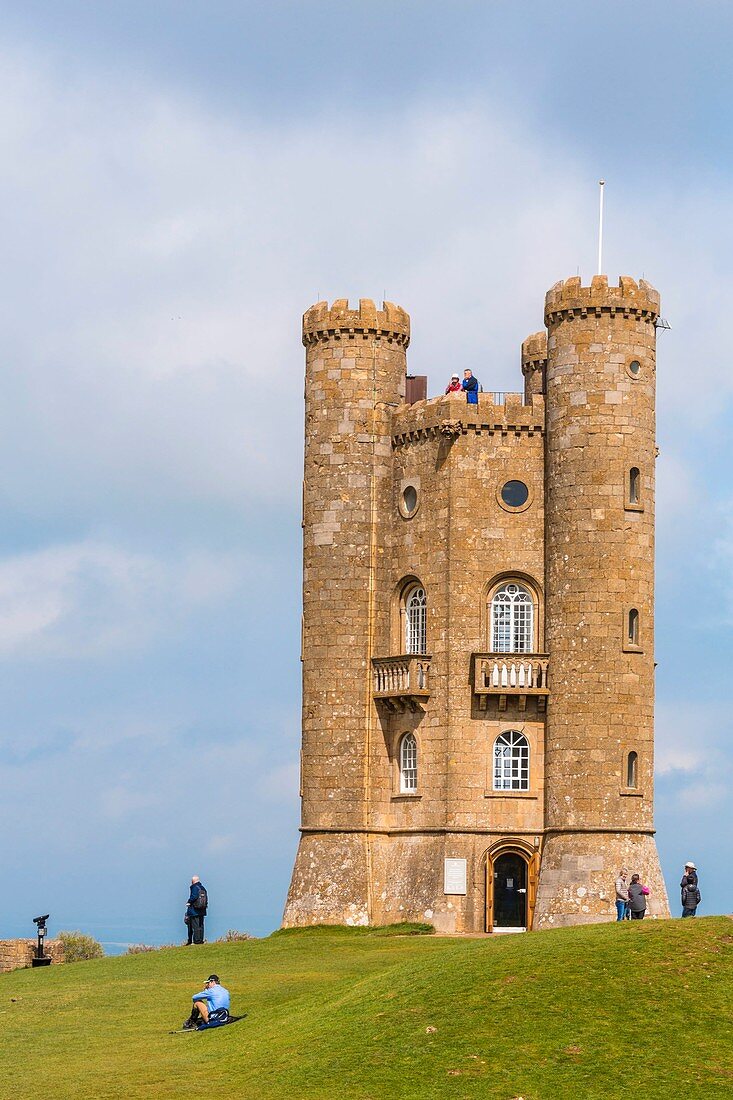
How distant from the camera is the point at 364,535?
62.8 m

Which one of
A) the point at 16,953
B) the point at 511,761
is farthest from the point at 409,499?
the point at 16,953

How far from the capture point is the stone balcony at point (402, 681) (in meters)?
60.9

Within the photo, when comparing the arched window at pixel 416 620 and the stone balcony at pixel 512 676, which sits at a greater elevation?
the arched window at pixel 416 620

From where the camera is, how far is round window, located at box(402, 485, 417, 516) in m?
62.6

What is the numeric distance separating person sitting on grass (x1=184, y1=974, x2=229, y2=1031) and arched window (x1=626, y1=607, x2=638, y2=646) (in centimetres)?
2195

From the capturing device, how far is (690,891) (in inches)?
2076

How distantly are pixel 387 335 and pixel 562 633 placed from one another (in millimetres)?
→ 11462

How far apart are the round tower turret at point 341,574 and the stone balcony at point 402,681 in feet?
1.57

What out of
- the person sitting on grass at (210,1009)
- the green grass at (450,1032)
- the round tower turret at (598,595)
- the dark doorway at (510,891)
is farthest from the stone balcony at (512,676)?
the person sitting on grass at (210,1009)

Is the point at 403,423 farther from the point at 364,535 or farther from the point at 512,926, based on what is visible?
the point at 512,926

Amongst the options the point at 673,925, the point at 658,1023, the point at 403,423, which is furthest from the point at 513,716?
the point at 658,1023

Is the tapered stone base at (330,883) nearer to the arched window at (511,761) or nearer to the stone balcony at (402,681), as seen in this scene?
the stone balcony at (402,681)

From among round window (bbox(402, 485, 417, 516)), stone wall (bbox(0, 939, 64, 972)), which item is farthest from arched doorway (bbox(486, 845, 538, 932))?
stone wall (bbox(0, 939, 64, 972))

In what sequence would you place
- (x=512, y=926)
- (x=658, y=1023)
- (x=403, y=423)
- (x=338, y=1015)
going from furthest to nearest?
(x=403, y=423) → (x=512, y=926) → (x=338, y=1015) → (x=658, y=1023)
